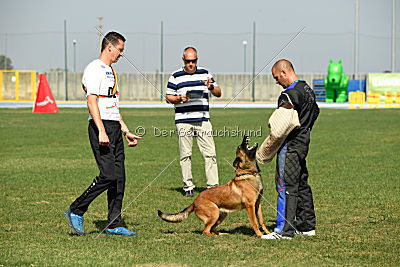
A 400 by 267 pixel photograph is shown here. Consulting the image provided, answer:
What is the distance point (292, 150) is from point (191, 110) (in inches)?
120

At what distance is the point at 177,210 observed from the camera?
766 centimetres

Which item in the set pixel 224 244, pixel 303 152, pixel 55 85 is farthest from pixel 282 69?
pixel 55 85

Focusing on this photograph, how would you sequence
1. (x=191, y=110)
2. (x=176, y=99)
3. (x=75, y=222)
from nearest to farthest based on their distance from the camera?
(x=75, y=222) < (x=176, y=99) < (x=191, y=110)

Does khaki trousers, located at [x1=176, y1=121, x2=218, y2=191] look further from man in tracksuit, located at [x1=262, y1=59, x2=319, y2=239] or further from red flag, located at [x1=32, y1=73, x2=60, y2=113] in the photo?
red flag, located at [x1=32, y1=73, x2=60, y2=113]

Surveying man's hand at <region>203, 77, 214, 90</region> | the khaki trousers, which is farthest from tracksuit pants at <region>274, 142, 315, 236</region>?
the khaki trousers

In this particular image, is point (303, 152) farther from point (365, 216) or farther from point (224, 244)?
point (365, 216)

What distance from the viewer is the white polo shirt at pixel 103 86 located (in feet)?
19.3

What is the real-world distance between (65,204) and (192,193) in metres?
1.94

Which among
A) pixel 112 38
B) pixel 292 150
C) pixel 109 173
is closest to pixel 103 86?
pixel 112 38

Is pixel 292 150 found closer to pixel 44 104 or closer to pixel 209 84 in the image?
pixel 209 84

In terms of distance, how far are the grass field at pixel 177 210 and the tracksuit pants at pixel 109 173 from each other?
336 millimetres

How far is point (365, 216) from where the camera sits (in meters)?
7.18

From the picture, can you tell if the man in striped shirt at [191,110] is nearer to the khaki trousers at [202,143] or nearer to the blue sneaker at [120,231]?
the khaki trousers at [202,143]

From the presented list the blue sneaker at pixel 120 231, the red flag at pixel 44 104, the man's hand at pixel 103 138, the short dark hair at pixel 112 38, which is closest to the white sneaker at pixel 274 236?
the blue sneaker at pixel 120 231
